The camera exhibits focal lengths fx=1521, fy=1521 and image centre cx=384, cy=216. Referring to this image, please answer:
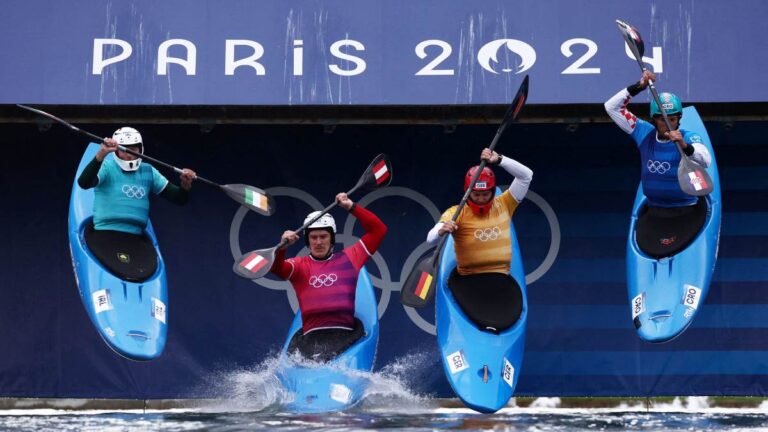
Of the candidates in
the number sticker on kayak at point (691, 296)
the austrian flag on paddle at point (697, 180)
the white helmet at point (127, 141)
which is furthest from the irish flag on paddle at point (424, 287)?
the white helmet at point (127, 141)

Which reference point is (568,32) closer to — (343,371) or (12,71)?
(343,371)

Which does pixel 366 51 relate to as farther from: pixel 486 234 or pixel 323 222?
pixel 486 234

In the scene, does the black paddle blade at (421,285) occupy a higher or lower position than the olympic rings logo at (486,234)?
lower

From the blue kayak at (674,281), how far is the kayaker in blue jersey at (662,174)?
6 centimetres

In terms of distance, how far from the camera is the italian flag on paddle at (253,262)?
404 inches

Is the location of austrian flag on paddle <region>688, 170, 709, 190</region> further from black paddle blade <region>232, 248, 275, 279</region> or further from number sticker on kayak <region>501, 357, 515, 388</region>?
black paddle blade <region>232, 248, 275, 279</region>

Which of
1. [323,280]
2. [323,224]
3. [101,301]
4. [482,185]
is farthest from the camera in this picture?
[323,224]

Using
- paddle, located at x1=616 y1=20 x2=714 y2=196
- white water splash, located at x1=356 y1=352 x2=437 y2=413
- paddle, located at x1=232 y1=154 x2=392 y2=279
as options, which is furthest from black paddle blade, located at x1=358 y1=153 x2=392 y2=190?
paddle, located at x1=616 y1=20 x2=714 y2=196

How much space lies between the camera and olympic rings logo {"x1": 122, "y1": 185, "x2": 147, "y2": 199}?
1037 cm

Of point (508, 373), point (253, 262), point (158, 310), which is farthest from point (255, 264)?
point (508, 373)

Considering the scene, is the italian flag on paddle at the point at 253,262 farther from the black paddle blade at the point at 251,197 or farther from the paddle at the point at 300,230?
the black paddle blade at the point at 251,197

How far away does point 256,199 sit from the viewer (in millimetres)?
10688

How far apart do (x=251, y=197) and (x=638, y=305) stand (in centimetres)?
278

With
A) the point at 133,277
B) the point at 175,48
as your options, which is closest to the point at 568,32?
the point at 175,48
